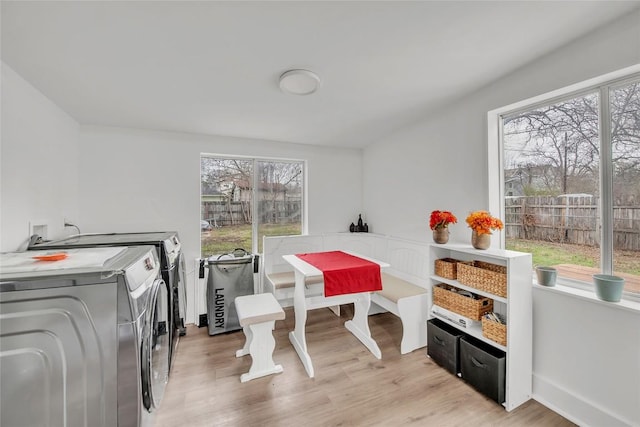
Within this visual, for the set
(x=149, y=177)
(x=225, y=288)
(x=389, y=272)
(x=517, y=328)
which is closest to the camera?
(x=517, y=328)

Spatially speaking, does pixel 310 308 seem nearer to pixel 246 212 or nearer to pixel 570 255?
pixel 246 212

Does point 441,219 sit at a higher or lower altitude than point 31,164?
lower

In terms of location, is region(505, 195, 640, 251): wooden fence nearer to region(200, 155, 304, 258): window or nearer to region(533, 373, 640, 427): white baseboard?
region(533, 373, 640, 427): white baseboard

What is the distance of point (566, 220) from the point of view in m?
1.79

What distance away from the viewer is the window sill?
1397 millimetres

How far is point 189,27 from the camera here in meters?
1.35

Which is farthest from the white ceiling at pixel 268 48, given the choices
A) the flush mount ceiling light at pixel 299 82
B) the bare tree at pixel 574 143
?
the bare tree at pixel 574 143

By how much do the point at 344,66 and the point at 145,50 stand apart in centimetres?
124

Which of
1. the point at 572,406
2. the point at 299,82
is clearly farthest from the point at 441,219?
the point at 299,82

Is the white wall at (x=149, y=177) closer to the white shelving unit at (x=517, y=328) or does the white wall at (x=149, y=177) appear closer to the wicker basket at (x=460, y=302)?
the wicker basket at (x=460, y=302)

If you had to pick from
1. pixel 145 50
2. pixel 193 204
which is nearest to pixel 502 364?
pixel 145 50

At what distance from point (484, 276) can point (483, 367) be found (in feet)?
2.08

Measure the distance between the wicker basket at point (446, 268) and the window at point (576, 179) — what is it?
1.49ft

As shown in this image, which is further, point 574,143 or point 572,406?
point 574,143
